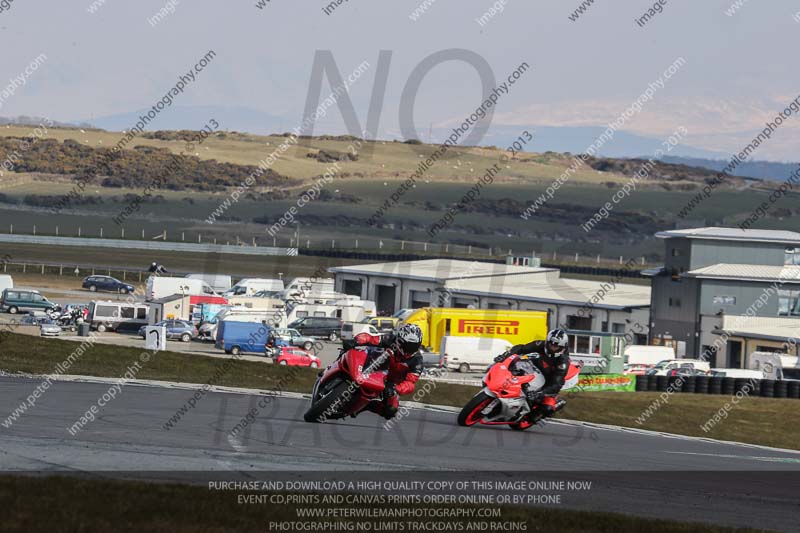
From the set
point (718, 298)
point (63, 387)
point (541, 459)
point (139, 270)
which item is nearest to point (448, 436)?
point (541, 459)

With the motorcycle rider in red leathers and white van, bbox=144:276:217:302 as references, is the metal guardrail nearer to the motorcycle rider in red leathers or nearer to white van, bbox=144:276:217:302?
white van, bbox=144:276:217:302

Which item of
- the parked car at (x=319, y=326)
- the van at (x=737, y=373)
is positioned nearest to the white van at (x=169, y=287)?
the parked car at (x=319, y=326)

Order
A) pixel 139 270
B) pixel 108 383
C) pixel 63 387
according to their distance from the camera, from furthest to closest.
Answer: pixel 139 270 → pixel 108 383 → pixel 63 387

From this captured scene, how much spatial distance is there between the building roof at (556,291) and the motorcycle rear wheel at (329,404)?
162 feet

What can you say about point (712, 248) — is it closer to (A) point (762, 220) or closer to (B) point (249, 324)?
(B) point (249, 324)

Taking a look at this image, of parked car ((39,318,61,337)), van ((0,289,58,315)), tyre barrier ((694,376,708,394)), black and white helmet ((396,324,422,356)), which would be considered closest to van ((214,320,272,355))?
parked car ((39,318,61,337))

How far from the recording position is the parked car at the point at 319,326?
63562 mm

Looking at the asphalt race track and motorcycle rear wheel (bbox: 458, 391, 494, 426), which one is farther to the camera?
motorcycle rear wheel (bbox: 458, 391, 494, 426)

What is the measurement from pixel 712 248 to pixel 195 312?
31.9 m

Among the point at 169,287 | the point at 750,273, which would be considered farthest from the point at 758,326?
the point at 169,287

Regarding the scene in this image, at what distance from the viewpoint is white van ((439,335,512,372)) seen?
51.6 m

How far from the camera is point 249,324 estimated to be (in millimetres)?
51969

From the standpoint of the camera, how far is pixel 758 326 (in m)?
58.5

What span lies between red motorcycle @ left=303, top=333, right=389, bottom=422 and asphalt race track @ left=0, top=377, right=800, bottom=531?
323 mm
